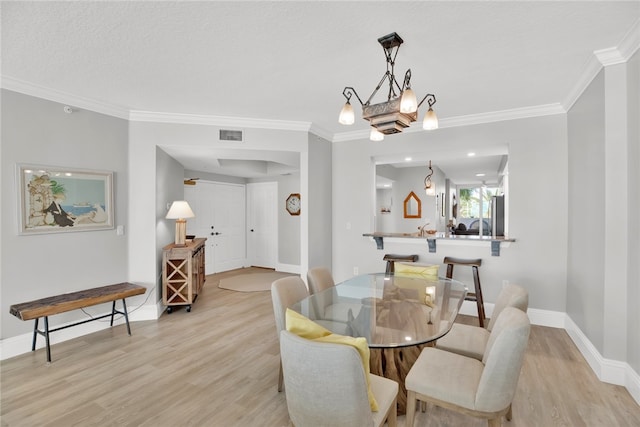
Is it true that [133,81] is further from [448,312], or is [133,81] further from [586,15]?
[586,15]

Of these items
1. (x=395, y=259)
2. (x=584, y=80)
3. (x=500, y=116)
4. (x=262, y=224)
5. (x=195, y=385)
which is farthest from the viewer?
(x=262, y=224)

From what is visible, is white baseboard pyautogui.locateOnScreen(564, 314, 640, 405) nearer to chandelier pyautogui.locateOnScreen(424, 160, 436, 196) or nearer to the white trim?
the white trim

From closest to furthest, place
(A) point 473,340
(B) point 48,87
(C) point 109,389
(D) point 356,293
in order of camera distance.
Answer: (A) point 473,340 → (C) point 109,389 → (D) point 356,293 → (B) point 48,87

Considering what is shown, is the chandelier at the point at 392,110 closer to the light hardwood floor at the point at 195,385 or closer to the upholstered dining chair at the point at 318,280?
the upholstered dining chair at the point at 318,280

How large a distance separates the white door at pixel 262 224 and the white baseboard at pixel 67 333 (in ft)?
11.4

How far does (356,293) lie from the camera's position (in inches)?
109

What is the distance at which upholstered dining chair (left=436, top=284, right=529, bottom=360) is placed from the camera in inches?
78.7

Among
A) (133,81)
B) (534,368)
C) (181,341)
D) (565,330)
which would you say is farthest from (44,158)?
(565,330)

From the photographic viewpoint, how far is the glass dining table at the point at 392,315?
1.84 meters

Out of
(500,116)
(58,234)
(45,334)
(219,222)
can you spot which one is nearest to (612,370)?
(500,116)

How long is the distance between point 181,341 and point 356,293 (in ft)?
6.31

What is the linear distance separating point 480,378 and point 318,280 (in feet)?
5.29

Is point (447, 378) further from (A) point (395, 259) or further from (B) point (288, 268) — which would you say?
(B) point (288, 268)

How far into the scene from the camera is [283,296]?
7.67 feet
